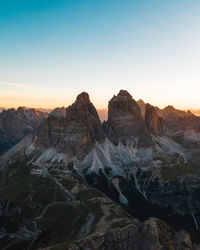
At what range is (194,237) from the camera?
186 meters

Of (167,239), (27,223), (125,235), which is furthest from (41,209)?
(167,239)

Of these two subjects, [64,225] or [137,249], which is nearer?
[137,249]

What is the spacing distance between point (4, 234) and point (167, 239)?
13400 centimetres

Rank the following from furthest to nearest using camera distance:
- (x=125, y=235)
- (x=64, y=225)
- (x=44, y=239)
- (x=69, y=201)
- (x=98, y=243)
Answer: (x=69, y=201), (x=64, y=225), (x=44, y=239), (x=125, y=235), (x=98, y=243)

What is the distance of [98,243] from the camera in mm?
81125

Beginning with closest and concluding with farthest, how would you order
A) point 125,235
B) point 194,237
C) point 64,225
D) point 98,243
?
point 98,243 < point 125,235 < point 64,225 < point 194,237

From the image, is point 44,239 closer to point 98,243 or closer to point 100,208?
point 100,208

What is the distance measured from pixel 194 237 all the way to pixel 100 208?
280 feet

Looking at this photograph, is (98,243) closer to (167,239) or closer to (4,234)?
(167,239)

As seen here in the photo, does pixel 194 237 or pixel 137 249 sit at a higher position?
pixel 137 249

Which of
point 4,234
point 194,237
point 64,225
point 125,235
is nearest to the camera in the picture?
point 125,235

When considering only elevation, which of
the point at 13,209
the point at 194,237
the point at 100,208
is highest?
the point at 100,208

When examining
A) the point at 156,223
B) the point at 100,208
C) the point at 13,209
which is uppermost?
the point at 156,223

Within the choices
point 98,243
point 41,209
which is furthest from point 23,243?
point 98,243
